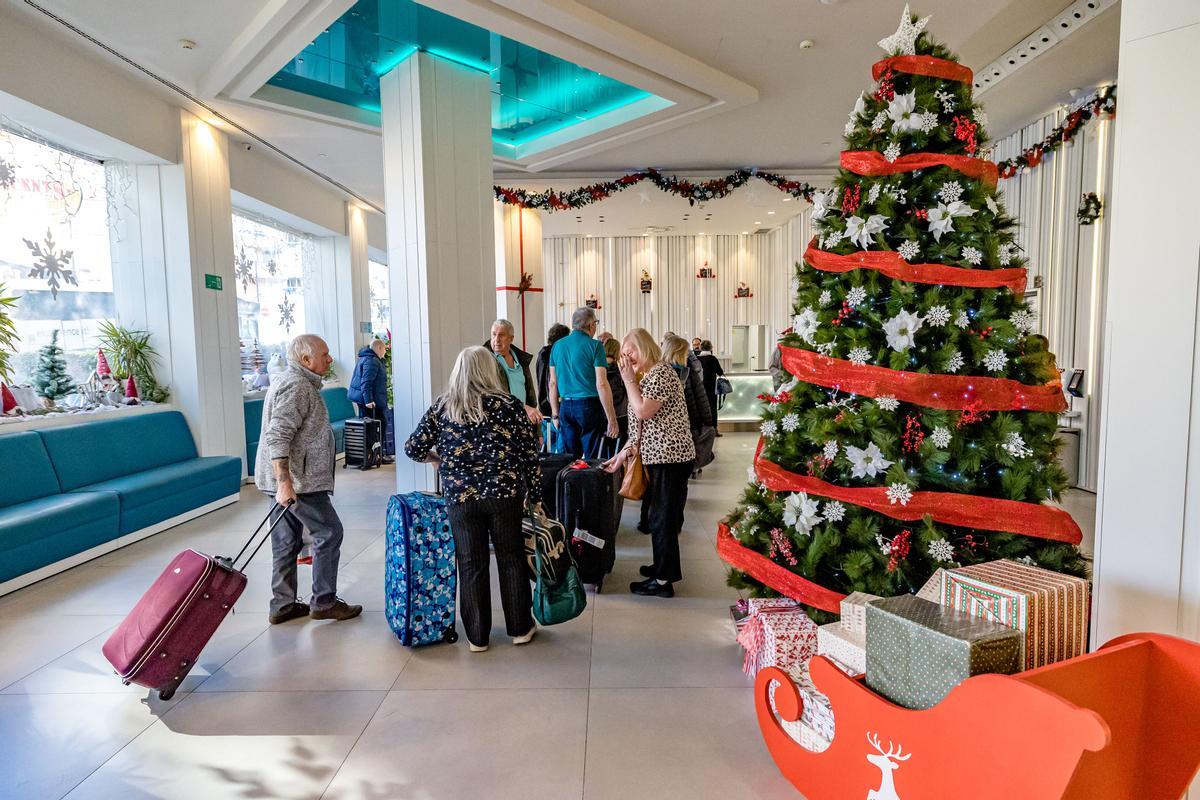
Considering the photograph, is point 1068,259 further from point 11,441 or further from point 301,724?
point 11,441

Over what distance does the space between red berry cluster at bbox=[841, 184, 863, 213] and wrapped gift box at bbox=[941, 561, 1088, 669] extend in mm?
1473

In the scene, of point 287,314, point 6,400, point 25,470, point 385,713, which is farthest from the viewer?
point 287,314

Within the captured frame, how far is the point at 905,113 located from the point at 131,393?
7.06 metres

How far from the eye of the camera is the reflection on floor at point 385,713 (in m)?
2.24

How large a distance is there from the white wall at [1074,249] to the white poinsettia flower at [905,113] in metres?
4.50

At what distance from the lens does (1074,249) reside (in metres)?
6.57

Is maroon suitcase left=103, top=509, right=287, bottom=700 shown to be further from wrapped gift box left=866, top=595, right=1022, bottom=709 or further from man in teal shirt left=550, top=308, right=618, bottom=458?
man in teal shirt left=550, top=308, right=618, bottom=458

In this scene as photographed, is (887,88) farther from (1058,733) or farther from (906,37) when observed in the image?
(1058,733)

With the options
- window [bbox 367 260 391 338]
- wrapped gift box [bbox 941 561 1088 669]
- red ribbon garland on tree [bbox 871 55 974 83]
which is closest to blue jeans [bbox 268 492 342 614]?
wrapped gift box [bbox 941 561 1088 669]

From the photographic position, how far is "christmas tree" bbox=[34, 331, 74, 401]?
5566 mm

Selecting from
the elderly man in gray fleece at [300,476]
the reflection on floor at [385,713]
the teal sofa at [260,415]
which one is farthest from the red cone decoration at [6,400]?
the elderly man in gray fleece at [300,476]

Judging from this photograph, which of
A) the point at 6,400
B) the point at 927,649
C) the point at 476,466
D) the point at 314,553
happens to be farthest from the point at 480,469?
the point at 6,400

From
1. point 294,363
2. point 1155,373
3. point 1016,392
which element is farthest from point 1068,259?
point 294,363

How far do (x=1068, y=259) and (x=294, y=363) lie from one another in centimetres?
738
